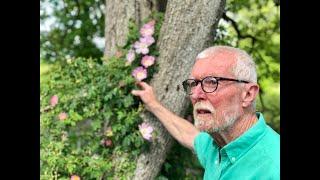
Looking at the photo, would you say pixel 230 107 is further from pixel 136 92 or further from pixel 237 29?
pixel 237 29

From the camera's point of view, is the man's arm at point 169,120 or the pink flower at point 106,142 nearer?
the man's arm at point 169,120

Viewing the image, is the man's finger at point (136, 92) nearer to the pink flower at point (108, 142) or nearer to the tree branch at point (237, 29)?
the pink flower at point (108, 142)

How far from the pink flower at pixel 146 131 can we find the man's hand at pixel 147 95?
122 millimetres

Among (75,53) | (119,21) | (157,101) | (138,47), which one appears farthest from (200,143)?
(75,53)

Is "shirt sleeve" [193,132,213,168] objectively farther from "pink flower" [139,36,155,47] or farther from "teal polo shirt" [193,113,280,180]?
"pink flower" [139,36,155,47]

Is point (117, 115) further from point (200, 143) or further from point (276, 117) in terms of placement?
point (276, 117)

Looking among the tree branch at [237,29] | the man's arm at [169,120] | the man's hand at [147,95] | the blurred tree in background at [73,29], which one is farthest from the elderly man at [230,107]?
the blurred tree in background at [73,29]

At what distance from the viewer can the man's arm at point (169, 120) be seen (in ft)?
11.2

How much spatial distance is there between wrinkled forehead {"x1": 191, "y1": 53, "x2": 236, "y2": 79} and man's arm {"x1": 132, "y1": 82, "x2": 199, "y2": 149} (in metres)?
0.88

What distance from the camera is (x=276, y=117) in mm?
5938

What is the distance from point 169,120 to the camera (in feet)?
11.5

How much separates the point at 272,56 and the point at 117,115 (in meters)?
2.55

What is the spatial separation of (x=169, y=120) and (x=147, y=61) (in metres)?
0.41

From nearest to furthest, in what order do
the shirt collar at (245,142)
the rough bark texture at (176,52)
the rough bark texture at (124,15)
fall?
the shirt collar at (245,142) → the rough bark texture at (176,52) → the rough bark texture at (124,15)
